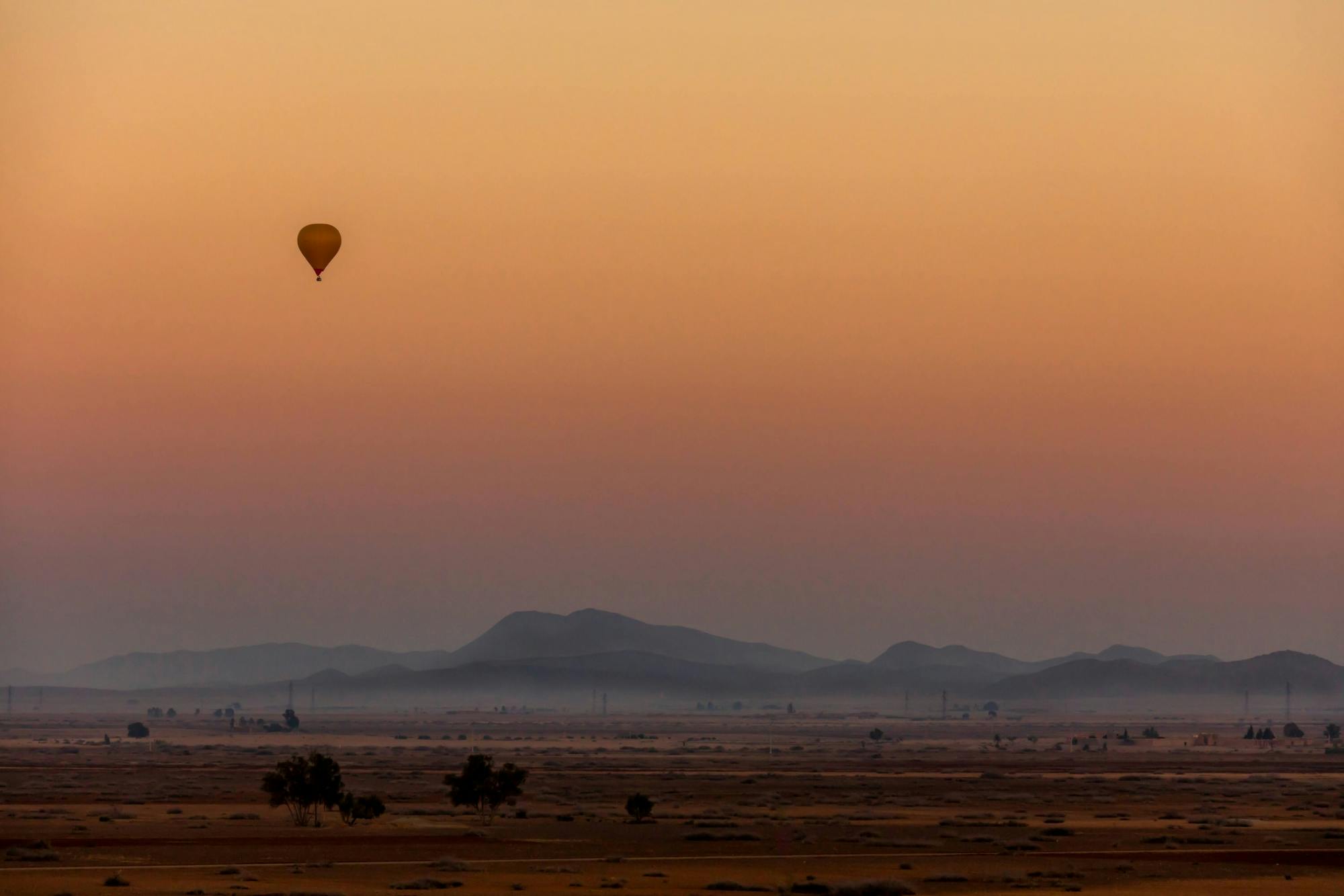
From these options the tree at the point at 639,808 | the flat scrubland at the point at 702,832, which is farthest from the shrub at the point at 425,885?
the tree at the point at 639,808

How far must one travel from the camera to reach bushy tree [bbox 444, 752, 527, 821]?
2933 inches

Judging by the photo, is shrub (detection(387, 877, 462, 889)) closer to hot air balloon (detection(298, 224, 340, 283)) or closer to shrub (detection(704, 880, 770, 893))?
shrub (detection(704, 880, 770, 893))

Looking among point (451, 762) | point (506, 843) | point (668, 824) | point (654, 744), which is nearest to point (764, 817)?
point (668, 824)

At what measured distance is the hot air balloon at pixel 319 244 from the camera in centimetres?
7338

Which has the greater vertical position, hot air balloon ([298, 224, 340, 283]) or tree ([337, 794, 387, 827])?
hot air balloon ([298, 224, 340, 283])

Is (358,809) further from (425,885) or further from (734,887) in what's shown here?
(734,887)

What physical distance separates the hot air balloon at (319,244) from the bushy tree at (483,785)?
71.6 ft

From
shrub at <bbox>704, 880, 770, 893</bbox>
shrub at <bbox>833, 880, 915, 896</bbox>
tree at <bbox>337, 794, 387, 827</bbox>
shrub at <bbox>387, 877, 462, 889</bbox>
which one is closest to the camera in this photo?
shrub at <bbox>833, 880, 915, 896</bbox>

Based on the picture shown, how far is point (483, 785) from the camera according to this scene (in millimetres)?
74688

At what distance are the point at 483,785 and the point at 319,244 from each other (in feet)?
78.6

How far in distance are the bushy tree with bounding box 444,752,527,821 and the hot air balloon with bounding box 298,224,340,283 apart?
2182 centimetres

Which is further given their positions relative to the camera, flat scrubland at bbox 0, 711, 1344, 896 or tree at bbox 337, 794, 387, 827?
tree at bbox 337, 794, 387, 827

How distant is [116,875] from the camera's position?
165ft

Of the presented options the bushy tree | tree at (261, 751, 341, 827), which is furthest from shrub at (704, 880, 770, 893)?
the bushy tree
